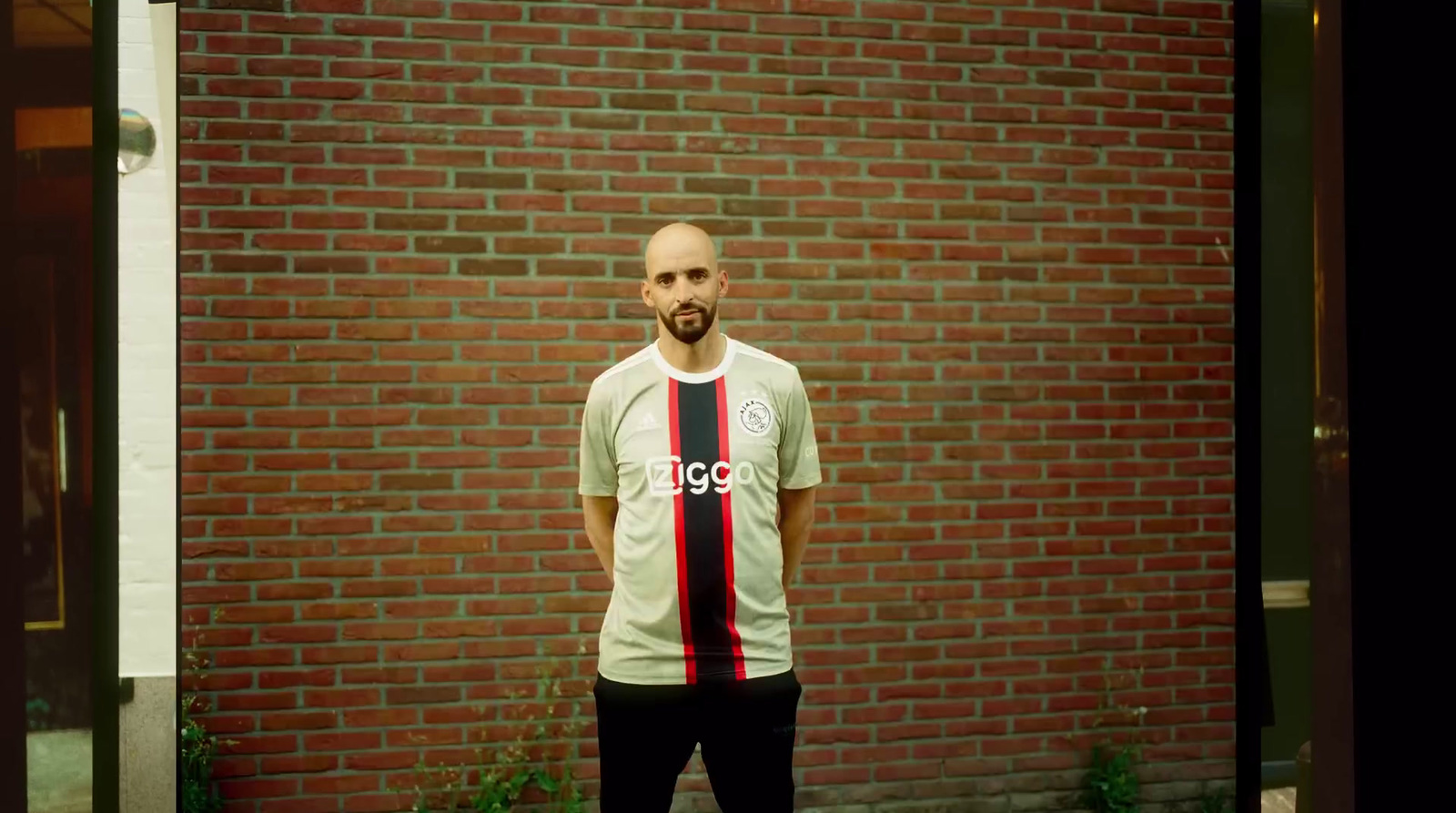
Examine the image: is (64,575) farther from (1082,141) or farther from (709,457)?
(1082,141)

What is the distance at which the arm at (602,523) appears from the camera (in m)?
3.11

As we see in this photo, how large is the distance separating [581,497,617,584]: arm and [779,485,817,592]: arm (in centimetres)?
52

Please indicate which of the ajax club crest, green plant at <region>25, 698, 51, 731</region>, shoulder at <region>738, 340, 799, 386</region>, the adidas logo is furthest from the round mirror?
green plant at <region>25, 698, 51, 731</region>

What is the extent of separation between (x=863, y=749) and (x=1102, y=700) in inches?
42.0

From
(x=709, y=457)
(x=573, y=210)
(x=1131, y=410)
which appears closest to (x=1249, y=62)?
(x=709, y=457)

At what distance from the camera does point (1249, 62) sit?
1.30m

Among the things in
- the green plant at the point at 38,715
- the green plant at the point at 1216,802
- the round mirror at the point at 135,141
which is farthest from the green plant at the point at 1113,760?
the round mirror at the point at 135,141

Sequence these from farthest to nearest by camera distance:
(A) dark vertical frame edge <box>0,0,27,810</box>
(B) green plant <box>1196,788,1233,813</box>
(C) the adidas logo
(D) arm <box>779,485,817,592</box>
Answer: (B) green plant <box>1196,788,1233,813</box> < (D) arm <box>779,485,817,592</box> < (C) the adidas logo < (A) dark vertical frame edge <box>0,0,27,810</box>

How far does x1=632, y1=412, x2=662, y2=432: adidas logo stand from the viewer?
2.84m

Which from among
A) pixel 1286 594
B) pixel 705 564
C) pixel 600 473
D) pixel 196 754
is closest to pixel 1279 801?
pixel 1286 594

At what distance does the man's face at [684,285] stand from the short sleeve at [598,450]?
→ 304 millimetres

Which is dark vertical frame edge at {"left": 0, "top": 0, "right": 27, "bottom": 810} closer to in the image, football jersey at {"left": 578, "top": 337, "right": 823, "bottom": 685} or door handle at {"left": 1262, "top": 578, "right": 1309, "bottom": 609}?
football jersey at {"left": 578, "top": 337, "right": 823, "bottom": 685}

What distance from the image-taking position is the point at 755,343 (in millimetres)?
4199

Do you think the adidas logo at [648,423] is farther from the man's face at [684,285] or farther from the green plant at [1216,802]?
the green plant at [1216,802]
